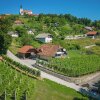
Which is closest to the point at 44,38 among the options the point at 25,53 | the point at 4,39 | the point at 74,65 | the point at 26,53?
the point at 26,53

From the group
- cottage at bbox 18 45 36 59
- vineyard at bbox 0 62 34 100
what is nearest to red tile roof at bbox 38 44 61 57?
cottage at bbox 18 45 36 59

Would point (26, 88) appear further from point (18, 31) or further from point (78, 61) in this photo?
point (18, 31)

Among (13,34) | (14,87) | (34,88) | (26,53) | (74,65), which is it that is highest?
(13,34)

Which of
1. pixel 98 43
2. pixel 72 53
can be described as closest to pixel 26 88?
pixel 72 53

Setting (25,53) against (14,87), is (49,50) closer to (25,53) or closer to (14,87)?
(25,53)

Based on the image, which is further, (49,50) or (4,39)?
(49,50)

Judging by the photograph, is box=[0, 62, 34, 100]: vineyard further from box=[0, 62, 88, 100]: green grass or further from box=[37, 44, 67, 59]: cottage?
box=[37, 44, 67, 59]: cottage
